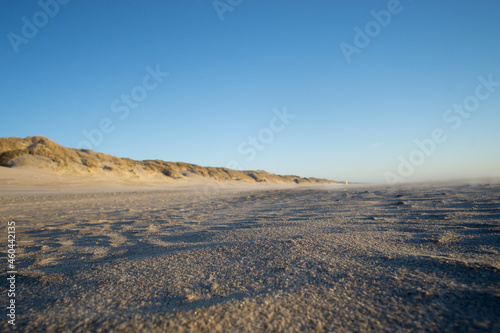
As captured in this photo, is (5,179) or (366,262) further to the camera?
(5,179)

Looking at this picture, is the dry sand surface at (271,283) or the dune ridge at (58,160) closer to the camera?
the dry sand surface at (271,283)

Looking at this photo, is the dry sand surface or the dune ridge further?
the dune ridge

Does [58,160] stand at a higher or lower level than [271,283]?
higher

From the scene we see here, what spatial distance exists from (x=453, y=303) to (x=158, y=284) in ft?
5.92

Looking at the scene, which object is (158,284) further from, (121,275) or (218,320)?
(218,320)

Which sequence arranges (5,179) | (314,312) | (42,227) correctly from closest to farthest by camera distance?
1. (314,312)
2. (42,227)
3. (5,179)

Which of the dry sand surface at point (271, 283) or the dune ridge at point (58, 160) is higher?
the dune ridge at point (58, 160)

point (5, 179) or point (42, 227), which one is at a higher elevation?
point (5, 179)

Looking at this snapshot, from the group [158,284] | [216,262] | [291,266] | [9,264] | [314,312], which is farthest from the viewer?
[9,264]

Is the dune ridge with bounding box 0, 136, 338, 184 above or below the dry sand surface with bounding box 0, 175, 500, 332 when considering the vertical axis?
above

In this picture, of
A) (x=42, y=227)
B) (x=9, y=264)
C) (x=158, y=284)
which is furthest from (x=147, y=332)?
(x=42, y=227)

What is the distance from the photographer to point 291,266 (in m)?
2.00

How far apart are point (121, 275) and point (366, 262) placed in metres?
1.97

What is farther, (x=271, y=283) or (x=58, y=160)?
(x=58, y=160)
